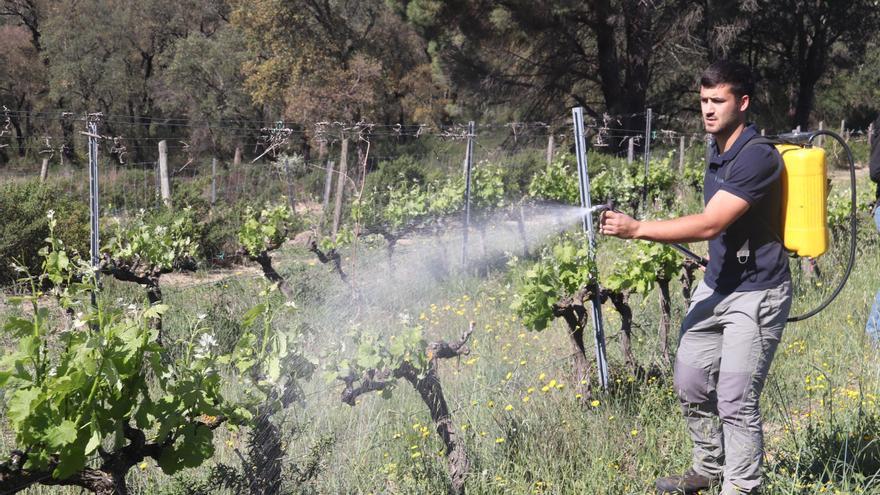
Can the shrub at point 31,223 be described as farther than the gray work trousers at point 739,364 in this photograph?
Yes

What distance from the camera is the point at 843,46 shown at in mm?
33875

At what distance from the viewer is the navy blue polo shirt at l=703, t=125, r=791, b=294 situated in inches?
121

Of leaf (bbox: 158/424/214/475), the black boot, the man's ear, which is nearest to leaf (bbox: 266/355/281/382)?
leaf (bbox: 158/424/214/475)

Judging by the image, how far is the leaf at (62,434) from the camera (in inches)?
90.1

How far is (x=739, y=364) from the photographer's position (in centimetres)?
321

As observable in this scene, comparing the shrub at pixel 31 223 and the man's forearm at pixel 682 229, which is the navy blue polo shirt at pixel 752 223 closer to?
the man's forearm at pixel 682 229

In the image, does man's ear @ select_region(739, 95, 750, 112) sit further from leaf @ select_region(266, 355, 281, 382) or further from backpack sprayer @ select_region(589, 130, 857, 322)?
leaf @ select_region(266, 355, 281, 382)

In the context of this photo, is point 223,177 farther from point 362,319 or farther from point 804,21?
point 804,21

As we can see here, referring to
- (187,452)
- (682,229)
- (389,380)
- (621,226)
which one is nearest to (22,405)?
(187,452)

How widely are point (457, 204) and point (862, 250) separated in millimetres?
4753

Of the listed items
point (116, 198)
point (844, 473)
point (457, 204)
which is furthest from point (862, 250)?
point (116, 198)

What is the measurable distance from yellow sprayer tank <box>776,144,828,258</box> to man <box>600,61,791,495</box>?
58 mm

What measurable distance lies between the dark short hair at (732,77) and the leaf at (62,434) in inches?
105

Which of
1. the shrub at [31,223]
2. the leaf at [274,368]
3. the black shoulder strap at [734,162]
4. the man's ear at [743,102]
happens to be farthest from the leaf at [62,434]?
the shrub at [31,223]
